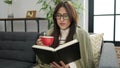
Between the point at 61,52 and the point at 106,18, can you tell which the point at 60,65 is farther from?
the point at 106,18

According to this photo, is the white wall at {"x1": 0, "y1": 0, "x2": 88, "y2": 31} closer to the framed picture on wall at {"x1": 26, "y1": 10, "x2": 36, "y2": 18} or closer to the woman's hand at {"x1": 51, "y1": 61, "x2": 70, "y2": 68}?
the framed picture on wall at {"x1": 26, "y1": 10, "x2": 36, "y2": 18}

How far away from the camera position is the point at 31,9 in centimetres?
366

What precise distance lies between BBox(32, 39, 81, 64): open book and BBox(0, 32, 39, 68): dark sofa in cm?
81

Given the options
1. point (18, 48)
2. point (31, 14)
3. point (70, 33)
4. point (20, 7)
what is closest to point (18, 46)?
point (18, 48)

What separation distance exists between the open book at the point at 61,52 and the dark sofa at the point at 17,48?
808 millimetres

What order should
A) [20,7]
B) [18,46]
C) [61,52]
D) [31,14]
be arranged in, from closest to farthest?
[61,52]
[18,46]
[31,14]
[20,7]

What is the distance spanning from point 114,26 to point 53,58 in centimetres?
205

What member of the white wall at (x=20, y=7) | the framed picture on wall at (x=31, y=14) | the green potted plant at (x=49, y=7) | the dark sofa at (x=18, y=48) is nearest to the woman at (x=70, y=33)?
the dark sofa at (x=18, y=48)

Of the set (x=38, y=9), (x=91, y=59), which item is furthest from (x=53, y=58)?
(x=38, y=9)

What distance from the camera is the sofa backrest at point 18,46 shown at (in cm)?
232

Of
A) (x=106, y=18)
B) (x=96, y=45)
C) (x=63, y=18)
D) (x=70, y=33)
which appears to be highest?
(x=106, y=18)

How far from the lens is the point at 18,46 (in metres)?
2.41

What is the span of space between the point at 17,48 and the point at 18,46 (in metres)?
0.03

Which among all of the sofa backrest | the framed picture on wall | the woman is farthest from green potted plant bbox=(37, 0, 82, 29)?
the woman
